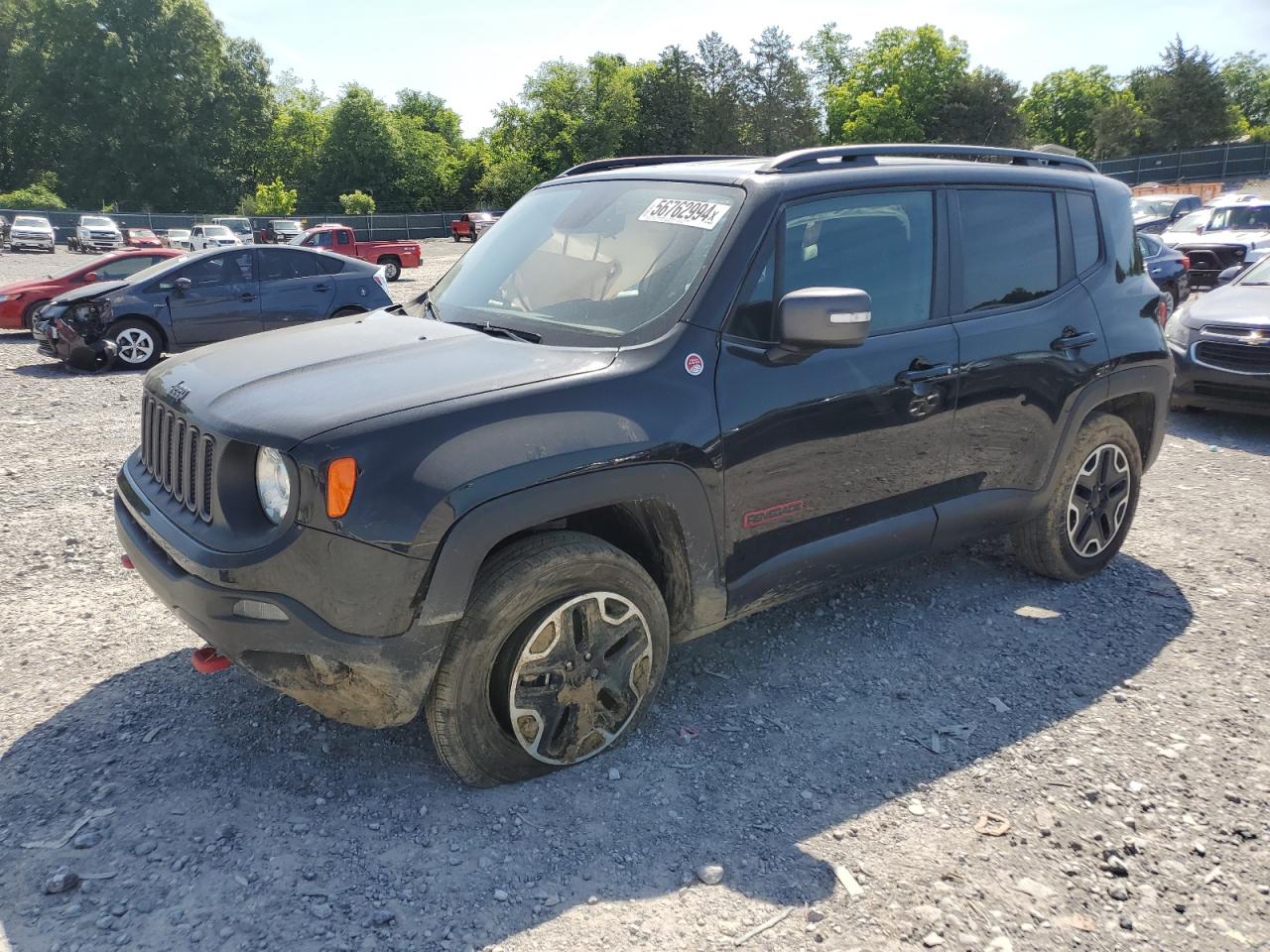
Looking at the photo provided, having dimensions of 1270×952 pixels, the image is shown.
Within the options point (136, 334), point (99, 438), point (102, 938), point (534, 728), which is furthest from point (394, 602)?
point (136, 334)

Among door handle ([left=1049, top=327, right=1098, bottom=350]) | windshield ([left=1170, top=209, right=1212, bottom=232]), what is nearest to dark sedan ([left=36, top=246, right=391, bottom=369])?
door handle ([left=1049, top=327, right=1098, bottom=350])

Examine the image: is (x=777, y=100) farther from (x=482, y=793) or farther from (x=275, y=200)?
(x=482, y=793)

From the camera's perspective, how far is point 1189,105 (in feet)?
207

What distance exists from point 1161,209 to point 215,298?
20823 mm

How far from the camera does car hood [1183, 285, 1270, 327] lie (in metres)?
8.20

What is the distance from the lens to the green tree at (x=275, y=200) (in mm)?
62562

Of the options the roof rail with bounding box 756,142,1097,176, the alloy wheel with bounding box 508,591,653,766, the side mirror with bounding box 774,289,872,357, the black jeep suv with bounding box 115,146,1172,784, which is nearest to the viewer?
the black jeep suv with bounding box 115,146,1172,784

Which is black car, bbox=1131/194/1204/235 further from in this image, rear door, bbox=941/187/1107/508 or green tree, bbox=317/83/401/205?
green tree, bbox=317/83/401/205

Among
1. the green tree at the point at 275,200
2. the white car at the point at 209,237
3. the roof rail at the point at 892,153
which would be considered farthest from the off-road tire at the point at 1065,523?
the green tree at the point at 275,200

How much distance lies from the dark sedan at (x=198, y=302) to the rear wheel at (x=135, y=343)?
11 mm

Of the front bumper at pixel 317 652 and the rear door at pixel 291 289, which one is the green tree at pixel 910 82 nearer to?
the rear door at pixel 291 289

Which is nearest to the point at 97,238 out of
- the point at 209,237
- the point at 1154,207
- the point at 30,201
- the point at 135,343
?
the point at 209,237

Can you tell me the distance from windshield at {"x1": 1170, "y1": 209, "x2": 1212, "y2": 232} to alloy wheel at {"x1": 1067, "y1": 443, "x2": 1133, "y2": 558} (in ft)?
52.1

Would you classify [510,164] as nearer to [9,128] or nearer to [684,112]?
[684,112]
